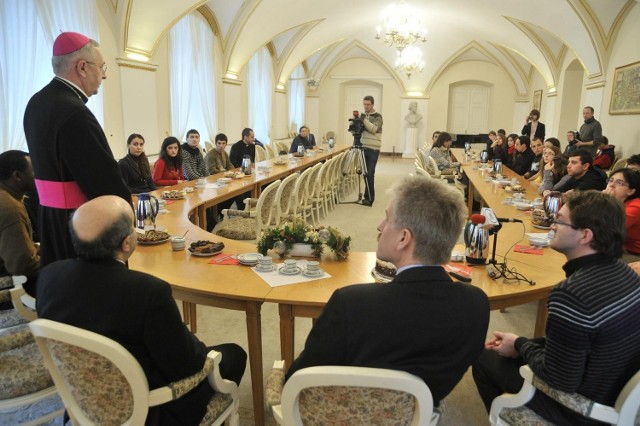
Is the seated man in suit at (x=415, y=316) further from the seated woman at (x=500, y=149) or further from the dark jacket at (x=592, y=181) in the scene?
the seated woman at (x=500, y=149)

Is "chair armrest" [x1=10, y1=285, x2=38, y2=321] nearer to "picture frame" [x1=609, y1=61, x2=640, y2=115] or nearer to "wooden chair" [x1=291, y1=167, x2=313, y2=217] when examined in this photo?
"wooden chair" [x1=291, y1=167, x2=313, y2=217]

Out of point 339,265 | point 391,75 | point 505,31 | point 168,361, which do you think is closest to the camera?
point 168,361

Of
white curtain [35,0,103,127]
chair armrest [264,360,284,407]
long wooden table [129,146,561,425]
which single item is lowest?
chair armrest [264,360,284,407]

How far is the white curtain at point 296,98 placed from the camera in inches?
647

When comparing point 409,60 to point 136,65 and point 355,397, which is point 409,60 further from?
point 355,397

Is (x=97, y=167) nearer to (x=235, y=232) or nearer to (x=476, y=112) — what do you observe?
(x=235, y=232)

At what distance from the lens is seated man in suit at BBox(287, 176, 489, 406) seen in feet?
3.96

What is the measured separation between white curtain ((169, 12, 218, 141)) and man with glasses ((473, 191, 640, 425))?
8.47 metres

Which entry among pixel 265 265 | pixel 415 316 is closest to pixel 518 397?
pixel 415 316

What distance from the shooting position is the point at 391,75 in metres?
17.2

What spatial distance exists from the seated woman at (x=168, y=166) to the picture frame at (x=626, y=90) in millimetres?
7233

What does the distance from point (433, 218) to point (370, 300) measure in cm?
32

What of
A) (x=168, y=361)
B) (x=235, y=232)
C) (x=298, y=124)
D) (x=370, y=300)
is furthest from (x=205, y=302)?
(x=298, y=124)

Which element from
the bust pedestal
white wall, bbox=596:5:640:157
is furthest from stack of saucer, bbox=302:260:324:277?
the bust pedestal
